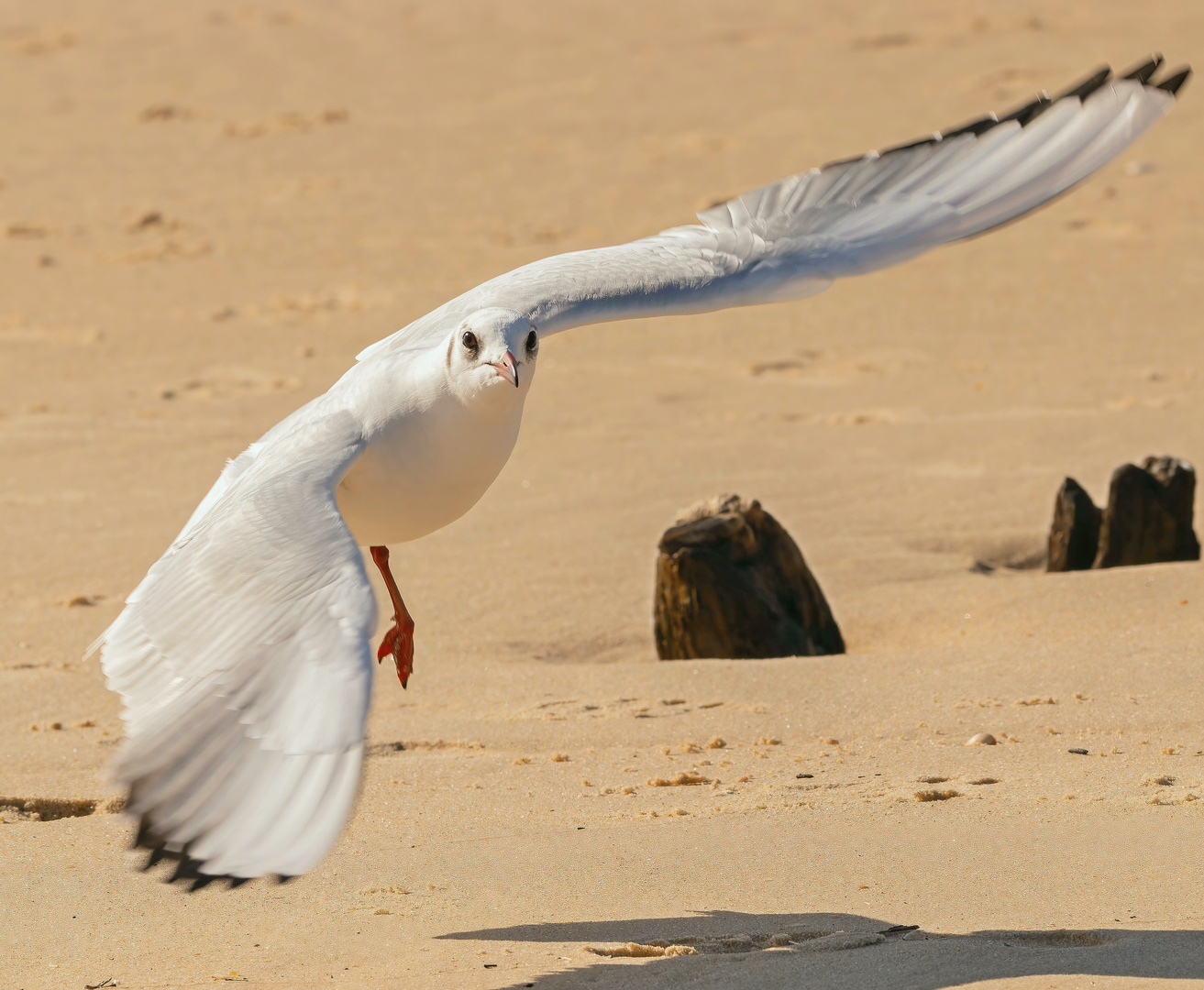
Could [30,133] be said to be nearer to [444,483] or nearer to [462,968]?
[444,483]

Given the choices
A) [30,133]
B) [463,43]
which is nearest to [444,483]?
[30,133]

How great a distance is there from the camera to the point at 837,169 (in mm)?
5590

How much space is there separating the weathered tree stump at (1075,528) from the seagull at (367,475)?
175 centimetres

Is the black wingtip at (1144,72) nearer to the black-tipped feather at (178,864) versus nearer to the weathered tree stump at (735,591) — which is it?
the weathered tree stump at (735,591)

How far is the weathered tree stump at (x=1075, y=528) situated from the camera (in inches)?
259

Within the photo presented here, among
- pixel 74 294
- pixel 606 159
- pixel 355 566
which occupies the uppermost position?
pixel 606 159

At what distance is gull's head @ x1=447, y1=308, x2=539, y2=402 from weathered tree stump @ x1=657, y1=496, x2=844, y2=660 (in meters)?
1.53

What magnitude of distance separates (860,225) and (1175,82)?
0.98m

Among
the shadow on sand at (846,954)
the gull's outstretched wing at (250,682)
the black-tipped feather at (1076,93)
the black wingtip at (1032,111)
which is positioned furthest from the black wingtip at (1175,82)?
the gull's outstretched wing at (250,682)

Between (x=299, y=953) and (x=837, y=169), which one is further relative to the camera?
(x=837, y=169)

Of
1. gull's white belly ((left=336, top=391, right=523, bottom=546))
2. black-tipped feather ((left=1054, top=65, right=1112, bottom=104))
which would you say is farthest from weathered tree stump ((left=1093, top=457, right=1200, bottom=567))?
gull's white belly ((left=336, top=391, right=523, bottom=546))

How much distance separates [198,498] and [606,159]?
734 centimetres

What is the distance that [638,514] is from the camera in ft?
24.1

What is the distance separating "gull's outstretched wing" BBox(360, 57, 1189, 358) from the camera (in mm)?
4875
